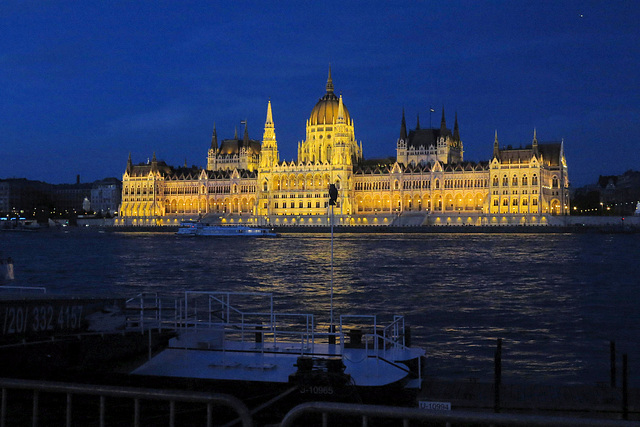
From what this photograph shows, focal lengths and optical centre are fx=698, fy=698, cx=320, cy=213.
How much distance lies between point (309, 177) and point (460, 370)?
134978 mm

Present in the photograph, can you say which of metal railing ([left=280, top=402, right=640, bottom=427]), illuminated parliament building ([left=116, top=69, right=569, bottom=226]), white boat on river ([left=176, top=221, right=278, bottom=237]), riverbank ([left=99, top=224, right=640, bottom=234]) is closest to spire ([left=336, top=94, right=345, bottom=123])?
illuminated parliament building ([left=116, top=69, right=569, bottom=226])

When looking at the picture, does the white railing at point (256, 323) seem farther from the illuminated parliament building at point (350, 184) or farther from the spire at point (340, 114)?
the spire at point (340, 114)

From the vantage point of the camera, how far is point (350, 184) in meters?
149

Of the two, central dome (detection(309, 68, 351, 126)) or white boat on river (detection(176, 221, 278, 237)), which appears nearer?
white boat on river (detection(176, 221, 278, 237))

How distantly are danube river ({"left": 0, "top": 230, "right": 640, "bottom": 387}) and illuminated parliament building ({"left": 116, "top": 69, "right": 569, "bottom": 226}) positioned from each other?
212ft

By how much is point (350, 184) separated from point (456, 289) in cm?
11133

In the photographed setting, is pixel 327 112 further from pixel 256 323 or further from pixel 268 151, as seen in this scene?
pixel 256 323

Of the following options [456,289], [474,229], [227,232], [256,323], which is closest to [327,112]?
[227,232]

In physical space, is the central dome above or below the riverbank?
above

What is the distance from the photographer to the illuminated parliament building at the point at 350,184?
13800 centimetres

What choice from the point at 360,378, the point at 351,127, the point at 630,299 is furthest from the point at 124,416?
the point at 351,127

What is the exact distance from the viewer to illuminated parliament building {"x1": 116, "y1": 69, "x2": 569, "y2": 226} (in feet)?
453

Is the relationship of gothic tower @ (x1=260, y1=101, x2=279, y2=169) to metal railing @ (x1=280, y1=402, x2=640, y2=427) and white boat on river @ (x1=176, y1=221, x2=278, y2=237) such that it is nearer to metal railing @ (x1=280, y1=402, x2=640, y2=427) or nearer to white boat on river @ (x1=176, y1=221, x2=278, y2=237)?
white boat on river @ (x1=176, y1=221, x2=278, y2=237)

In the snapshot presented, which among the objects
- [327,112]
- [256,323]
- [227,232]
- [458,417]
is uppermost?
[327,112]
